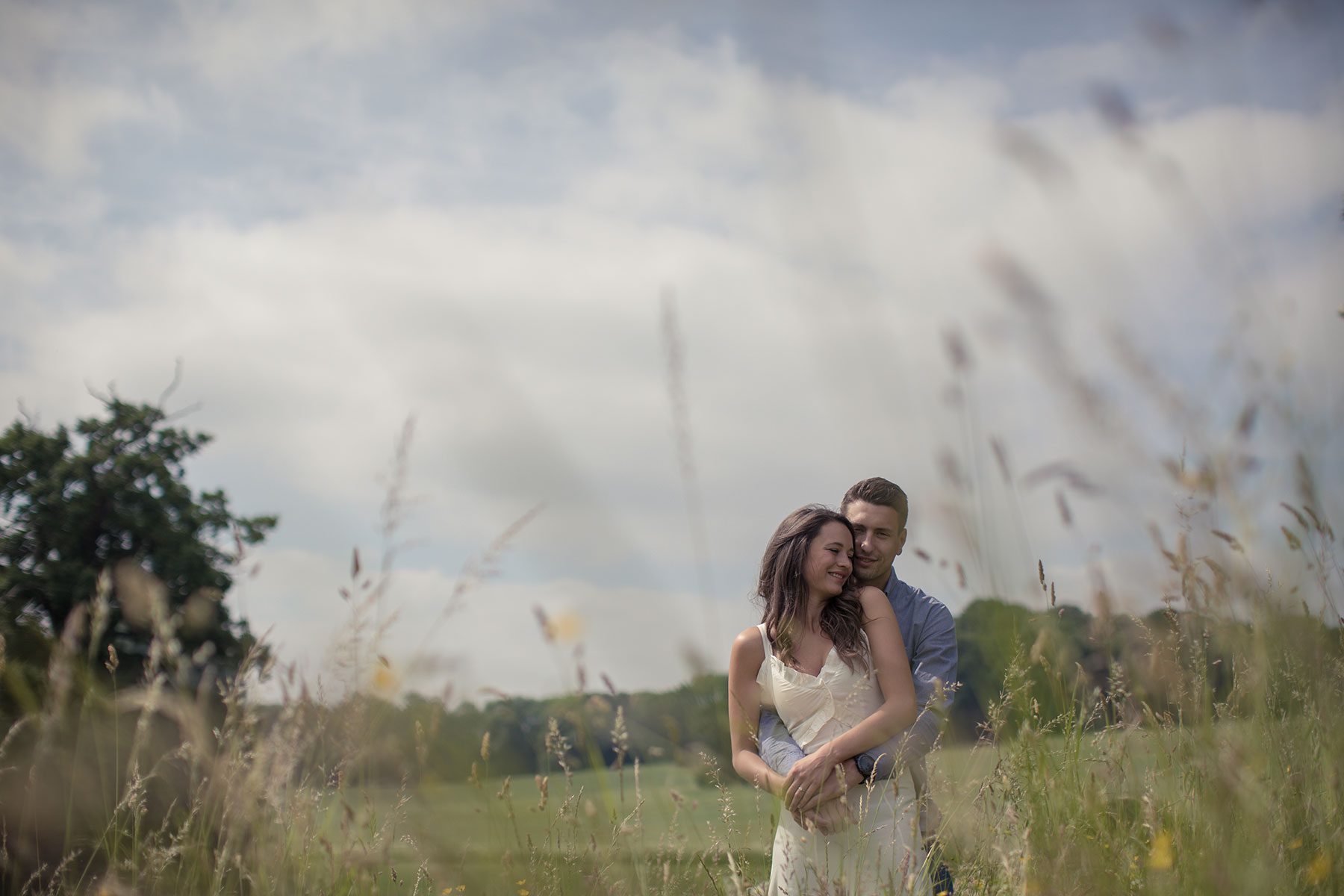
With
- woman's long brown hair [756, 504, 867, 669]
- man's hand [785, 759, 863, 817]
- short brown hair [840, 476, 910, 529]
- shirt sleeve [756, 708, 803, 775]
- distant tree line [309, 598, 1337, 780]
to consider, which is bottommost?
man's hand [785, 759, 863, 817]

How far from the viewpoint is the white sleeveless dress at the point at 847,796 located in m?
2.91

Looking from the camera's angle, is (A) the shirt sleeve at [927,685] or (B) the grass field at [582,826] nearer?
(B) the grass field at [582,826]

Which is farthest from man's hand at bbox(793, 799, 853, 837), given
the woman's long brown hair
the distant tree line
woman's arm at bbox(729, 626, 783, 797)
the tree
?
the tree

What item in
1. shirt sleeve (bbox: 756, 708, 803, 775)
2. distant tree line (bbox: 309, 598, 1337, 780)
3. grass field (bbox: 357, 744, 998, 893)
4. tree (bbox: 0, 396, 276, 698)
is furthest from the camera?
tree (bbox: 0, 396, 276, 698)

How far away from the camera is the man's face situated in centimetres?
364

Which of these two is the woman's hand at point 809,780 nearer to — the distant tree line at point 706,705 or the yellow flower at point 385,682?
the distant tree line at point 706,705

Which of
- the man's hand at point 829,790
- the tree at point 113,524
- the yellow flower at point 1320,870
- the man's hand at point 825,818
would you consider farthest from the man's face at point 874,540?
the tree at point 113,524

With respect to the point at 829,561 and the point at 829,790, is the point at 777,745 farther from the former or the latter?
the point at 829,561

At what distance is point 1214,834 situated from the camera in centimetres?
195

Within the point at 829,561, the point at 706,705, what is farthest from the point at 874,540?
the point at 706,705

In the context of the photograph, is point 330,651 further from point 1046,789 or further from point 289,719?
point 1046,789

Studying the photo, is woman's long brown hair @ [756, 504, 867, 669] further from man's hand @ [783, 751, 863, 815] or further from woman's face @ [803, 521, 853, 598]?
man's hand @ [783, 751, 863, 815]

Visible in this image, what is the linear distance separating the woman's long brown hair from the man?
120 millimetres

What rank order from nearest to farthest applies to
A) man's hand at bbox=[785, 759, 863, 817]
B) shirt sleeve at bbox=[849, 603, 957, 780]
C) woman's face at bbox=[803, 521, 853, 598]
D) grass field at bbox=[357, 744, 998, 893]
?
grass field at bbox=[357, 744, 998, 893] → shirt sleeve at bbox=[849, 603, 957, 780] → man's hand at bbox=[785, 759, 863, 817] → woman's face at bbox=[803, 521, 853, 598]
